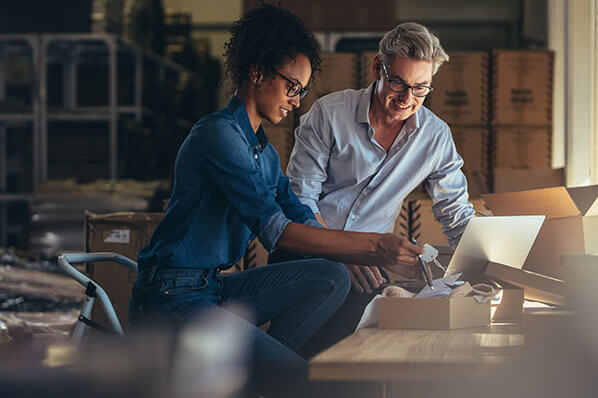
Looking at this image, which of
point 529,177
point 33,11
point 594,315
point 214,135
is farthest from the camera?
point 33,11

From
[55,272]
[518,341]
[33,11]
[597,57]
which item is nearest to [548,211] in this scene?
[518,341]

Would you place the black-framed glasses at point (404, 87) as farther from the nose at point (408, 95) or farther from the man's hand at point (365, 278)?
the man's hand at point (365, 278)

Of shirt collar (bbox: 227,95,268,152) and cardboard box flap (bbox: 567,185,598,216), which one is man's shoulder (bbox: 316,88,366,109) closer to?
shirt collar (bbox: 227,95,268,152)

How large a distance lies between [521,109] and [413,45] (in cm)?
243

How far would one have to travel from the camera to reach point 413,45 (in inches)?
78.5

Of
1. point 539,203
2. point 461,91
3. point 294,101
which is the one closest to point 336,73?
point 461,91

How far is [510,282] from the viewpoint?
5.73ft

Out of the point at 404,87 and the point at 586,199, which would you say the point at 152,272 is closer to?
the point at 404,87

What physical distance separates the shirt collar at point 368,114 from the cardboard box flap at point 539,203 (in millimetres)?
414

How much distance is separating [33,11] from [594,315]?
5.56 meters

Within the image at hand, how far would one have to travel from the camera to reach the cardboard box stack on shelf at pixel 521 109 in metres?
4.16

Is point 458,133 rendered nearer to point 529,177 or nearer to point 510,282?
point 529,177

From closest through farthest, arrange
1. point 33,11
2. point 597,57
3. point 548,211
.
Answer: point 548,211
point 597,57
point 33,11

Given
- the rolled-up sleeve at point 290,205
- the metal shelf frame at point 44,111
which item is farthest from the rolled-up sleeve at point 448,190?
the metal shelf frame at point 44,111
